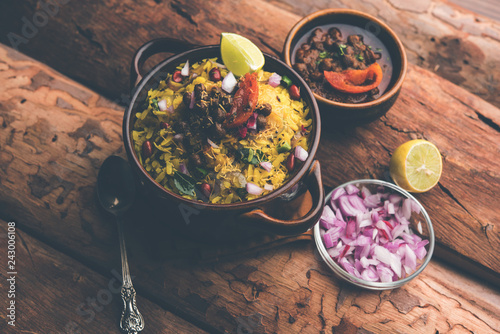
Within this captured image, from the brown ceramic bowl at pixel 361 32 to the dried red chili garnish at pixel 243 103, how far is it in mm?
513

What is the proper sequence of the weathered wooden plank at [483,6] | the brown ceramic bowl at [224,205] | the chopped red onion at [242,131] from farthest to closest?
1. the weathered wooden plank at [483,6]
2. the chopped red onion at [242,131]
3. the brown ceramic bowl at [224,205]

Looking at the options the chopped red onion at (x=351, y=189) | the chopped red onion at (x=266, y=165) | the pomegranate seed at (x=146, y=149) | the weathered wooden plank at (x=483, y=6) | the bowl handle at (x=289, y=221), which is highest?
the weathered wooden plank at (x=483, y=6)

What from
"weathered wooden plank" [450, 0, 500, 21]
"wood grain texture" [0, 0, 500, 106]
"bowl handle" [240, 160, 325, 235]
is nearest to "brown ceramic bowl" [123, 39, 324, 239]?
"bowl handle" [240, 160, 325, 235]

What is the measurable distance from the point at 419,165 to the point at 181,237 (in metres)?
1.57

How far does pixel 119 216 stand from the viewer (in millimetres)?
2512

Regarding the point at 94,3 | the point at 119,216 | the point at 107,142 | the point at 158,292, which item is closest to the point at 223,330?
the point at 158,292

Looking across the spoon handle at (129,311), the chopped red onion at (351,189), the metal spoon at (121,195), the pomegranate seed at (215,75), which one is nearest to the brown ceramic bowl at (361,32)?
the chopped red onion at (351,189)

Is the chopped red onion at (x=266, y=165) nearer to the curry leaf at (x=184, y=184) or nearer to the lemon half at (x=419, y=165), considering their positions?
the curry leaf at (x=184, y=184)

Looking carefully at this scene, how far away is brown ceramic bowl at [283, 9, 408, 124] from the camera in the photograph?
247 cm

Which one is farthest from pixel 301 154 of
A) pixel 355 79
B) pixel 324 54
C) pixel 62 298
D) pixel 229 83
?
pixel 62 298

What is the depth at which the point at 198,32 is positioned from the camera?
2.99 meters

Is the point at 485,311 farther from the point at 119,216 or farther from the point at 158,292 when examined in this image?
the point at 119,216

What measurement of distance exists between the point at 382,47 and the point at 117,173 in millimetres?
1944

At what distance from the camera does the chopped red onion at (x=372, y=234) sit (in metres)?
2.52
